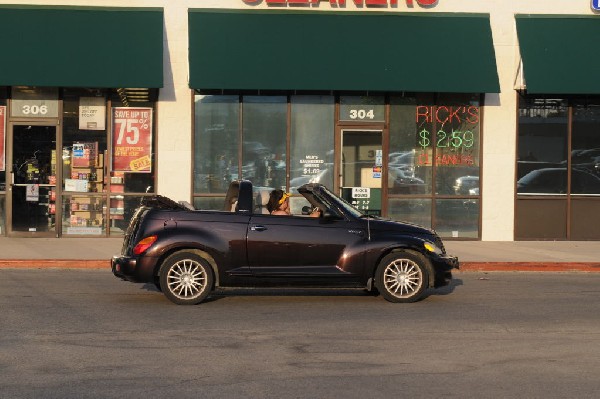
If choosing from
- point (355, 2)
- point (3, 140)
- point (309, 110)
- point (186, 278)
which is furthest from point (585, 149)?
point (186, 278)

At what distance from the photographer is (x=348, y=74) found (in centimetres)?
2186

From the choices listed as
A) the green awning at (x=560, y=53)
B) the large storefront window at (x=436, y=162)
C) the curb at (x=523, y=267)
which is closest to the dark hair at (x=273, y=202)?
the curb at (x=523, y=267)

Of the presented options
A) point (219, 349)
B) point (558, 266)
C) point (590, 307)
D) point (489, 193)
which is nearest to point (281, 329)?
point (219, 349)

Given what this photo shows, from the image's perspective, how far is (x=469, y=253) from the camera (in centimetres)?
2031

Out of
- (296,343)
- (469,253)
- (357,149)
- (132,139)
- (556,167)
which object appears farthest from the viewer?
(556,167)

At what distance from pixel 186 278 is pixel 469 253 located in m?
Result: 8.38

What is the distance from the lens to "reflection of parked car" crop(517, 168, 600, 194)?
2342 cm

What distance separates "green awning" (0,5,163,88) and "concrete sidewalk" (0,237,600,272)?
3.23 m

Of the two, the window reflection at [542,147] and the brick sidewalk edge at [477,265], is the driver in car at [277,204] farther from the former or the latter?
the window reflection at [542,147]

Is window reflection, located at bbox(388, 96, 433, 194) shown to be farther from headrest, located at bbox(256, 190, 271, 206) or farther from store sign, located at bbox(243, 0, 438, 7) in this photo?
headrest, located at bbox(256, 190, 271, 206)

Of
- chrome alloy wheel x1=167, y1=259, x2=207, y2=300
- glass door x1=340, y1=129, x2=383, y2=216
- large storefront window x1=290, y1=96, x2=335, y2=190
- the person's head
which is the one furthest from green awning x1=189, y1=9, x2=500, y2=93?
chrome alloy wheel x1=167, y1=259, x2=207, y2=300

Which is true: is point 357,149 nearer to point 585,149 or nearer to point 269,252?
point 585,149

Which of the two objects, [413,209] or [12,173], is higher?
[12,173]

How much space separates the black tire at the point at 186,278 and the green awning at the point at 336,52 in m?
8.62
